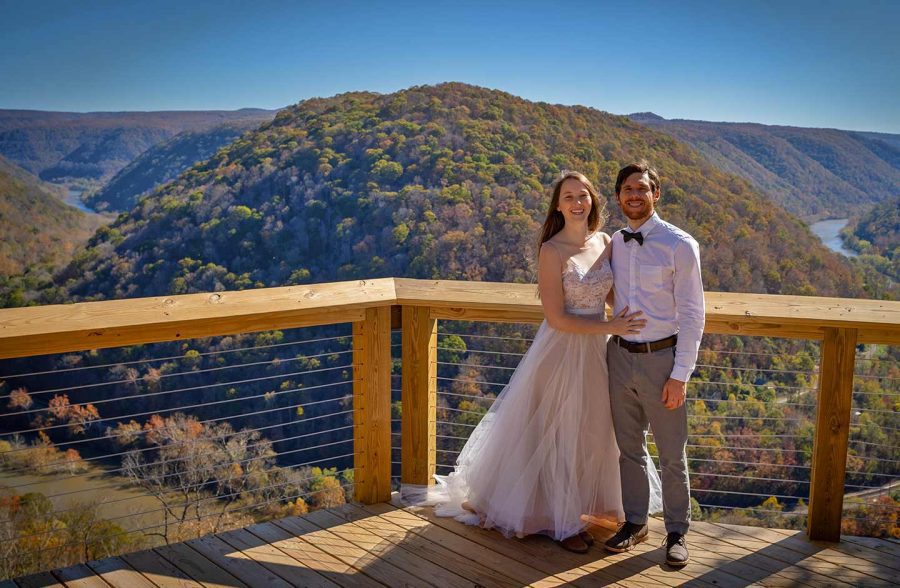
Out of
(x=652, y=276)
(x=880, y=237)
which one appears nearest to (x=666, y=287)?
(x=652, y=276)

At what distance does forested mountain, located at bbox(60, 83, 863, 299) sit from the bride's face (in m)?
18.1

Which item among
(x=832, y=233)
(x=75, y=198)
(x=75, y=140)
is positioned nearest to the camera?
(x=832, y=233)

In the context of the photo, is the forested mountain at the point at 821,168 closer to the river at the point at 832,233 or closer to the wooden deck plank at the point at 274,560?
the river at the point at 832,233

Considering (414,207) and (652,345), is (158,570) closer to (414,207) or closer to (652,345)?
(652,345)

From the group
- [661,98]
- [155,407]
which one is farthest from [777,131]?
[155,407]

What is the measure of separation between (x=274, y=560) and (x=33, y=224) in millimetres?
27919

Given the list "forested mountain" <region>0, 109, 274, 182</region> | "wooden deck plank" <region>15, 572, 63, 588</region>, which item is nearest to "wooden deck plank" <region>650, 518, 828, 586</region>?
"wooden deck plank" <region>15, 572, 63, 588</region>

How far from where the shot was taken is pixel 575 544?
2.54 m

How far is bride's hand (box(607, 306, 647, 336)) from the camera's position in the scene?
2.34 m

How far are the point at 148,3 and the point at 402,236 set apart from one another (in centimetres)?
1659

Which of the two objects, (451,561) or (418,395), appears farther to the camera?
(418,395)

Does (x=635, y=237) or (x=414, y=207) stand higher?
(x=414, y=207)

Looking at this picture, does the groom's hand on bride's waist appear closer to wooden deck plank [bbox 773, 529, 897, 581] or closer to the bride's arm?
the bride's arm

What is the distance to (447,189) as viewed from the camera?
27.4 m
